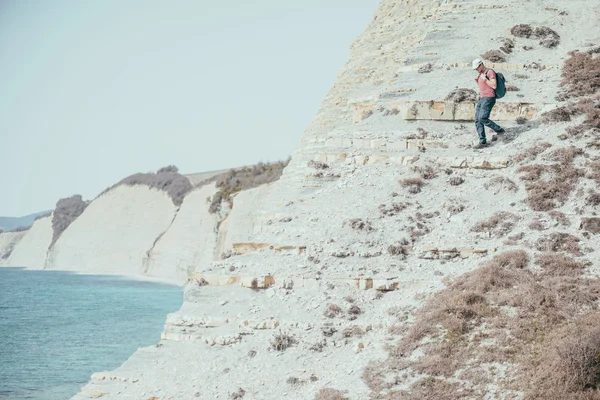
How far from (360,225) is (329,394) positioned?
5.67 meters

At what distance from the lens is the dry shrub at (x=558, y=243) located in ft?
52.1

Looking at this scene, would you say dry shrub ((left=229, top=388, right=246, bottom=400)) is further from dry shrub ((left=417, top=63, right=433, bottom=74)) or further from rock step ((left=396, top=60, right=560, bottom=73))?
rock step ((left=396, top=60, right=560, bottom=73))

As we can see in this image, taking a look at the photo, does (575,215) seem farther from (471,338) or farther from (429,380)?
(429,380)

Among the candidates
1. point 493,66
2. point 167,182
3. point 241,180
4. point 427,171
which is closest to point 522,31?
point 493,66

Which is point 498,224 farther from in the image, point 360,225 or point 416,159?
point 416,159

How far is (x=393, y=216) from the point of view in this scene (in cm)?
1881

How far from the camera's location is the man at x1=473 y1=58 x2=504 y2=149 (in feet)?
65.1

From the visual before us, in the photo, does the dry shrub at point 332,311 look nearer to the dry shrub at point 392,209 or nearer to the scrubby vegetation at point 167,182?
the dry shrub at point 392,209

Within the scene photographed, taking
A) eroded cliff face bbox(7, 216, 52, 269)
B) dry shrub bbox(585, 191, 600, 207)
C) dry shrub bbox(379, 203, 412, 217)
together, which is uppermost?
dry shrub bbox(379, 203, 412, 217)

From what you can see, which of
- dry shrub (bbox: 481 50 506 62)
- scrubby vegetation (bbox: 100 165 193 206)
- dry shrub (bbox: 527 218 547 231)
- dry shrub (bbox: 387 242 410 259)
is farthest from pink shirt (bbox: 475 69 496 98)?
scrubby vegetation (bbox: 100 165 193 206)

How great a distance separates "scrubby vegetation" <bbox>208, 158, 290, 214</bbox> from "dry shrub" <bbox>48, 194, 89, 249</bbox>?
38.4 m

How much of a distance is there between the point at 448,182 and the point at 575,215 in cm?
363

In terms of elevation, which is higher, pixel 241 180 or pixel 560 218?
pixel 560 218

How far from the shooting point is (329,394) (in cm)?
1369
